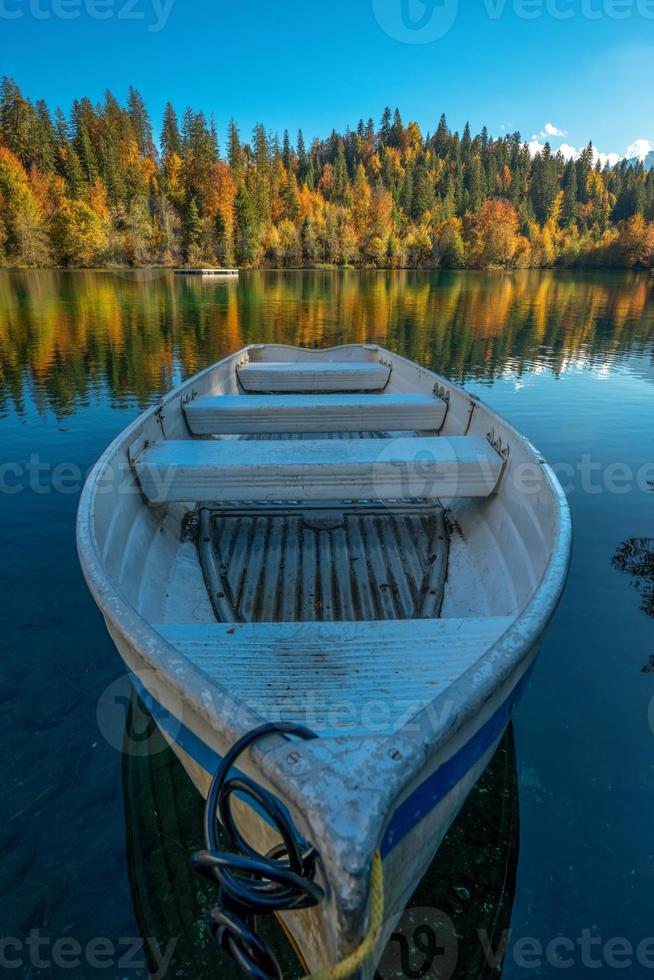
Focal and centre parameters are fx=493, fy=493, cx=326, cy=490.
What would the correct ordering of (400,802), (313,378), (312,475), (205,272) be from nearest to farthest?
1. (400,802)
2. (312,475)
3. (313,378)
4. (205,272)

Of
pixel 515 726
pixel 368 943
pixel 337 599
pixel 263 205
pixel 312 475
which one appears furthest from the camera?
pixel 263 205

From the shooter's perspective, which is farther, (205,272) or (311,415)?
(205,272)

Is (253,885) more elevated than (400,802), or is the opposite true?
(400,802)

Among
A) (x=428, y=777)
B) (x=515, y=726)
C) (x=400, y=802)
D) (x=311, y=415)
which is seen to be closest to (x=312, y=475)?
(x=311, y=415)

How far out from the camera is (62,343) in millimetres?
19922

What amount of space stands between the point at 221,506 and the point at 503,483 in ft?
10.7

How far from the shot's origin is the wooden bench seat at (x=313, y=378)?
34.0 ft

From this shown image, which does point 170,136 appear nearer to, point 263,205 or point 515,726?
point 263,205

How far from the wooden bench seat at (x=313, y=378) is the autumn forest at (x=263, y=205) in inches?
2599

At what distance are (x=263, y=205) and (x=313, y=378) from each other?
3582 inches

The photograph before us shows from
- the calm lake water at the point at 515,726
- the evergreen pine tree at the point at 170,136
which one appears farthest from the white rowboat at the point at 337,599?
the evergreen pine tree at the point at 170,136

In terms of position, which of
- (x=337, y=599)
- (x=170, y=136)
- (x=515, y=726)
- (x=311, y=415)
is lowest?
(x=515, y=726)

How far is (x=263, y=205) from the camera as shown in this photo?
87000 mm

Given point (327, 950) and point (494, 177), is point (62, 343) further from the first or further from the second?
point (494, 177)
